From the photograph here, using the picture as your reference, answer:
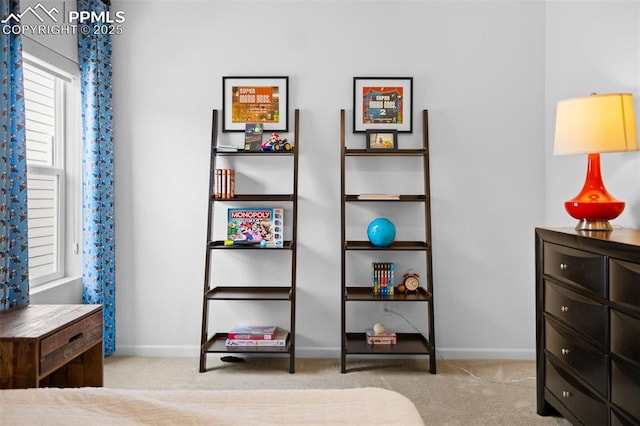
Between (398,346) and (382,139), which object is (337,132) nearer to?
(382,139)

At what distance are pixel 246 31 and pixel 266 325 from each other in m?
2.14

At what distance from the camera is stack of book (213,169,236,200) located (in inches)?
141

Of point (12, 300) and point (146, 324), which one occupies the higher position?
point (12, 300)

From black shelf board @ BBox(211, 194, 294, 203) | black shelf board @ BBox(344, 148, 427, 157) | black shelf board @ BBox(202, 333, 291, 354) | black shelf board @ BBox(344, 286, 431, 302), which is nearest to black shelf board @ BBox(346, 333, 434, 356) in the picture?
black shelf board @ BBox(344, 286, 431, 302)

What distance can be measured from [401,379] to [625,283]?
67.2 inches

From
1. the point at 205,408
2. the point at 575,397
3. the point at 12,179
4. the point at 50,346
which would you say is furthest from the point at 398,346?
the point at 12,179

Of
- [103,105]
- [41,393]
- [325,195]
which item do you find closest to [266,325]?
[325,195]

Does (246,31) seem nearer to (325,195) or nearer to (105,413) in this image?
(325,195)

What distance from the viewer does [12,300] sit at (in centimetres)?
267

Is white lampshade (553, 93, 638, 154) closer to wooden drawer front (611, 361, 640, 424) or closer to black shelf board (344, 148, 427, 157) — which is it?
wooden drawer front (611, 361, 640, 424)

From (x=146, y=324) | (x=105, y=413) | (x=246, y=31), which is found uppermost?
(x=246, y=31)

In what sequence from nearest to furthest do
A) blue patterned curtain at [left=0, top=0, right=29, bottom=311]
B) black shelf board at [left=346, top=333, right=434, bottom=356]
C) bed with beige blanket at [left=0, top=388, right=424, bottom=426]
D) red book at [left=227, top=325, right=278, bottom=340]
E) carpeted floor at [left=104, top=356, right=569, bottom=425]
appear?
bed with beige blanket at [left=0, top=388, right=424, bottom=426]
blue patterned curtain at [left=0, top=0, right=29, bottom=311]
carpeted floor at [left=104, top=356, right=569, bottom=425]
black shelf board at [left=346, top=333, right=434, bottom=356]
red book at [left=227, top=325, right=278, bottom=340]

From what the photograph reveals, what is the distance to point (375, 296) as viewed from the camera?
3533mm

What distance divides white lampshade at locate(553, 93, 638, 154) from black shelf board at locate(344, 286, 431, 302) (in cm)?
138
